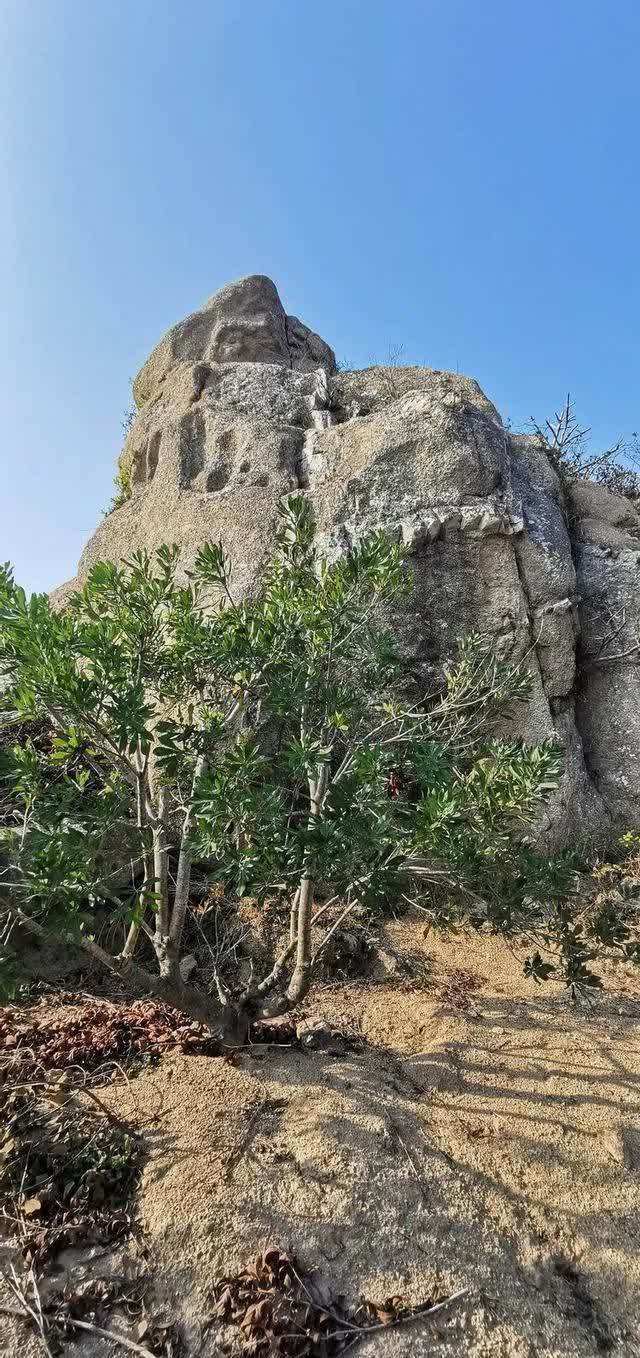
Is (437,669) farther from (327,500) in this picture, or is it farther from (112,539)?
(112,539)

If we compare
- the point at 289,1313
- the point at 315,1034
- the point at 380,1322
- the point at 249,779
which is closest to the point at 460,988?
the point at 315,1034

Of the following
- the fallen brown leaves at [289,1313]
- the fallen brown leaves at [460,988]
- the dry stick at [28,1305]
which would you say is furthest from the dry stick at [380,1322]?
the fallen brown leaves at [460,988]

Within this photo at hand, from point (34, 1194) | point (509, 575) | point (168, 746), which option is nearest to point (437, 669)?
point (509, 575)

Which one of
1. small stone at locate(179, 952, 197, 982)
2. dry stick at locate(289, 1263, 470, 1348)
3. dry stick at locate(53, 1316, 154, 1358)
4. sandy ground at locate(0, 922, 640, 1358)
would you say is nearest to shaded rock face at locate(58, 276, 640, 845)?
sandy ground at locate(0, 922, 640, 1358)

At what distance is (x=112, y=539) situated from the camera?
11508mm

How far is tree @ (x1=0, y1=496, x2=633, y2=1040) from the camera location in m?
3.13

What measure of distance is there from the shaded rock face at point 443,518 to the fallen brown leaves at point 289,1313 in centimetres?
603

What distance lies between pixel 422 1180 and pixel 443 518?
7795 mm

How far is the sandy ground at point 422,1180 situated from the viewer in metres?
2.67

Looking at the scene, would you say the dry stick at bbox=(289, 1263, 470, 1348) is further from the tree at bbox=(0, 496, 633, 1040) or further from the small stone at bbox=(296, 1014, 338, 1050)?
the small stone at bbox=(296, 1014, 338, 1050)

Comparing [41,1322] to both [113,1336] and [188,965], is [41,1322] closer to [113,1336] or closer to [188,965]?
[113,1336]

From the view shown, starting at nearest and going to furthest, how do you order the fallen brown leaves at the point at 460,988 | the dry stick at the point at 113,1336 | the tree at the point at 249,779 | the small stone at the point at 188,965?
1. the dry stick at the point at 113,1336
2. the tree at the point at 249,779
3. the fallen brown leaves at the point at 460,988
4. the small stone at the point at 188,965

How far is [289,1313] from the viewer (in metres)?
2.51

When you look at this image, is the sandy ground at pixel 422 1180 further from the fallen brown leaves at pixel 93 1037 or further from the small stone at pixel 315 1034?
the fallen brown leaves at pixel 93 1037
